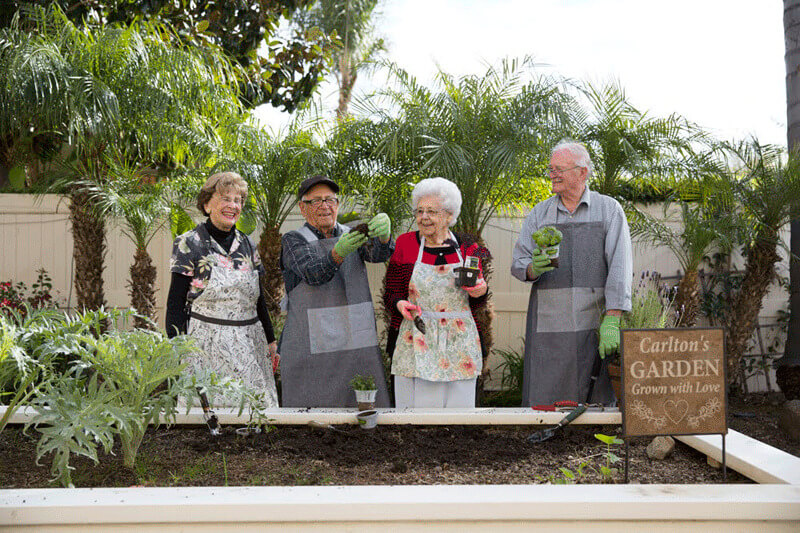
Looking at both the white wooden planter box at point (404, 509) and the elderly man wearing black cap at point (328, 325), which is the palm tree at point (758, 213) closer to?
the elderly man wearing black cap at point (328, 325)

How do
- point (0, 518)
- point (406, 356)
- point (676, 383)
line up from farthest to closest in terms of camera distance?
point (406, 356) → point (676, 383) → point (0, 518)

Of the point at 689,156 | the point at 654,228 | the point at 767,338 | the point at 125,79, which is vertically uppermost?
the point at 125,79

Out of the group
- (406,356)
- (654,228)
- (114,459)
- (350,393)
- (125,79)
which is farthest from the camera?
(654,228)

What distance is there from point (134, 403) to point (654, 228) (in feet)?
17.7

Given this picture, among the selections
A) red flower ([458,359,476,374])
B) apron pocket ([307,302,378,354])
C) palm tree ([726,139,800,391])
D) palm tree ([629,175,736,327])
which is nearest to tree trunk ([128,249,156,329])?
apron pocket ([307,302,378,354])

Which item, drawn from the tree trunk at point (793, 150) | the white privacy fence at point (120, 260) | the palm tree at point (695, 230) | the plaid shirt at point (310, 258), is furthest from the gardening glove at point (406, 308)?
the tree trunk at point (793, 150)

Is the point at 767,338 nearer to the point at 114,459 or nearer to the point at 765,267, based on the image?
the point at 765,267

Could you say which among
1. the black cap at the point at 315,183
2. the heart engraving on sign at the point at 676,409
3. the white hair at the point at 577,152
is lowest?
the heart engraving on sign at the point at 676,409

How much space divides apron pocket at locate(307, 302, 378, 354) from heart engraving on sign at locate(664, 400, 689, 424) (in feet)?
5.47

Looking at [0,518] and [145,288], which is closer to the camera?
[0,518]

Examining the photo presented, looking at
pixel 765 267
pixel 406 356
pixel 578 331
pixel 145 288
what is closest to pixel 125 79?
pixel 145 288

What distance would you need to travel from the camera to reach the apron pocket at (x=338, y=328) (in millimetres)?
3348

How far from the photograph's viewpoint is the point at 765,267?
6375 mm

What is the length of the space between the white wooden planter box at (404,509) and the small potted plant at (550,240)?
158 cm
